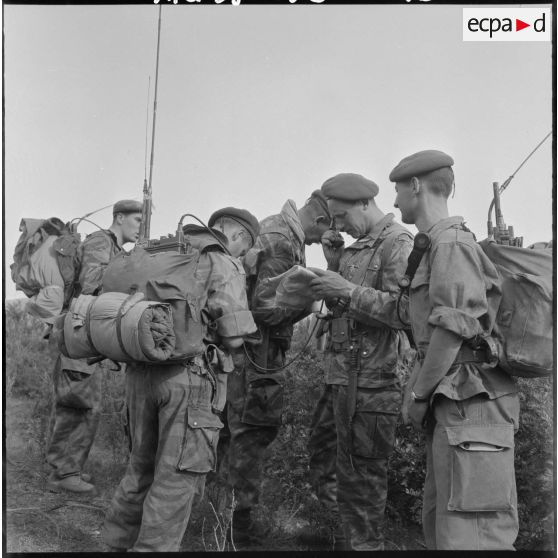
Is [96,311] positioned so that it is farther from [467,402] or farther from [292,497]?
→ [292,497]

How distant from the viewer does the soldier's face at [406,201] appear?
3.98 metres

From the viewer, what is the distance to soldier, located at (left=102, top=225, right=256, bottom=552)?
406 cm

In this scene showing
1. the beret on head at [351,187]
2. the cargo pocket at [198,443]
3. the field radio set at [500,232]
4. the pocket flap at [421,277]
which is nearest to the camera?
the pocket flap at [421,277]

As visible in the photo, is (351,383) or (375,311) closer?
(375,311)

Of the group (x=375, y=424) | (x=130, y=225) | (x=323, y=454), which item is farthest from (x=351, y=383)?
(x=130, y=225)

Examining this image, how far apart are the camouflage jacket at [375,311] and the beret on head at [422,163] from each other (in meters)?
0.82

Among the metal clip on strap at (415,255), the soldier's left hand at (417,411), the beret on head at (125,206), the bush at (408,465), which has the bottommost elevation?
the bush at (408,465)

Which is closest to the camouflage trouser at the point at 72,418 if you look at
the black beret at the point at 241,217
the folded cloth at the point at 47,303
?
the folded cloth at the point at 47,303

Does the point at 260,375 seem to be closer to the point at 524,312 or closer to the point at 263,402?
the point at 263,402

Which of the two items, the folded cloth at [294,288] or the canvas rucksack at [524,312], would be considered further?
the folded cloth at [294,288]

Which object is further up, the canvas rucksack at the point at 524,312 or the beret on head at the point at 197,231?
the beret on head at the point at 197,231

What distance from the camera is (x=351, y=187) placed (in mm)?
5023

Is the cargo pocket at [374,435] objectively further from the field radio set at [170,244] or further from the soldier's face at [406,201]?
the field radio set at [170,244]

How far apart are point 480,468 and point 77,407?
4.35 m
